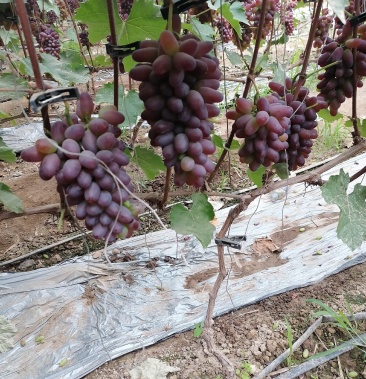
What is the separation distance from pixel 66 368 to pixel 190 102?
3.42 ft

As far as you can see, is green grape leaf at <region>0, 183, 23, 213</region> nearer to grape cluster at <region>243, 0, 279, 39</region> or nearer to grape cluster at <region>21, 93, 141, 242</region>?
grape cluster at <region>21, 93, 141, 242</region>

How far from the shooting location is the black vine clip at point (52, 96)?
0.72 m

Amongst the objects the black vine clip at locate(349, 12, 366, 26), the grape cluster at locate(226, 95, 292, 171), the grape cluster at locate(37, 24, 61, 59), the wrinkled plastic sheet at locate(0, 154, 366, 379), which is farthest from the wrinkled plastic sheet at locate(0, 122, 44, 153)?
the black vine clip at locate(349, 12, 366, 26)

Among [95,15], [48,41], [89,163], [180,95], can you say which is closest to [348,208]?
[180,95]

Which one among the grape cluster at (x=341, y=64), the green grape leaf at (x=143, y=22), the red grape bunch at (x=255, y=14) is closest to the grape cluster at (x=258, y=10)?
the red grape bunch at (x=255, y=14)

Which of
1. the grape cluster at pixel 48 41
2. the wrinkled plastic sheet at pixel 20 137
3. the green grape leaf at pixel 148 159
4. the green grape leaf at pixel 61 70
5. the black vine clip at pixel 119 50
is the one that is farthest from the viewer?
the wrinkled plastic sheet at pixel 20 137

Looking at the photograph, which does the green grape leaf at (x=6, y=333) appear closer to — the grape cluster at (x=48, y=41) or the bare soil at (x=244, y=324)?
the bare soil at (x=244, y=324)

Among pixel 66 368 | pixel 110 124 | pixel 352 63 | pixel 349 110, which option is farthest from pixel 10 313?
pixel 349 110

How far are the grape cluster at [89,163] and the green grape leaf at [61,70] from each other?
0.39 m

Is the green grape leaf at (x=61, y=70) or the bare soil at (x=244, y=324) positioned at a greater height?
the green grape leaf at (x=61, y=70)

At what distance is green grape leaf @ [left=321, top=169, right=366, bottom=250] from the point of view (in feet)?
3.96

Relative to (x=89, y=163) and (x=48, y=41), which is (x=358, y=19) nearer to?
(x=89, y=163)

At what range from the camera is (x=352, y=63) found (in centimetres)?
113

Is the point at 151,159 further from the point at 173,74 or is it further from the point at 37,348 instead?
the point at 37,348
